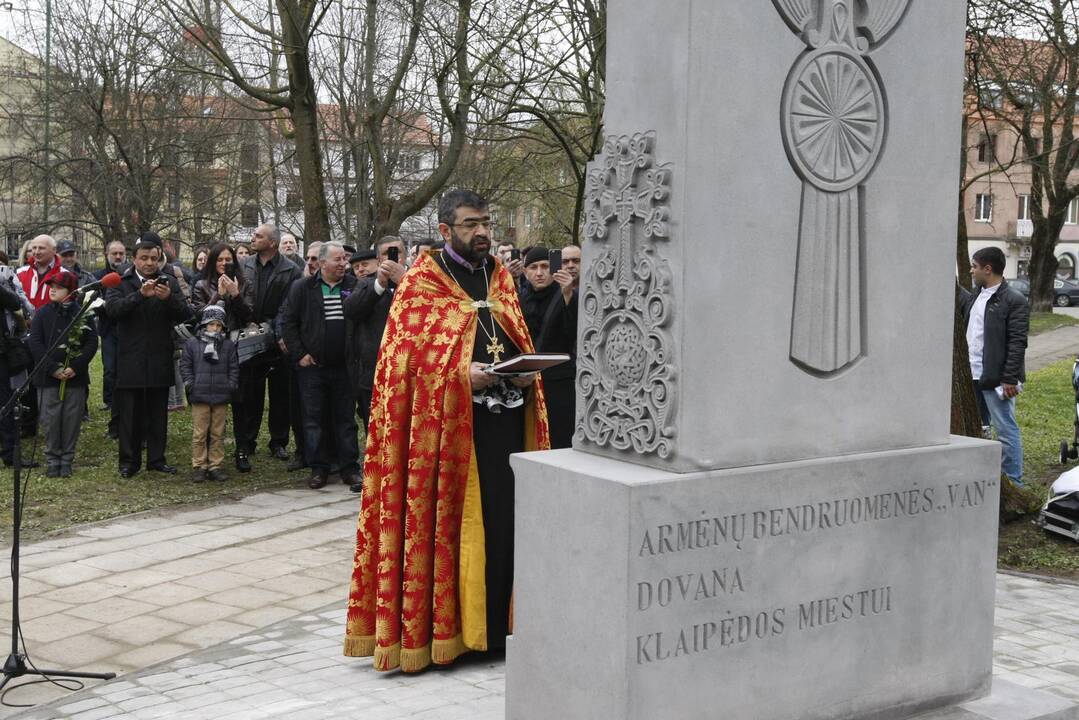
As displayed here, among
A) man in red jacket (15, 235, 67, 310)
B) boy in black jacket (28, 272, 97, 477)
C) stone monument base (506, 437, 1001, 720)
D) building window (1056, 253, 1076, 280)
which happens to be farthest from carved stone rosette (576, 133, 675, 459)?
building window (1056, 253, 1076, 280)

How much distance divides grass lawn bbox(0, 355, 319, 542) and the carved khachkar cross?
21.3ft

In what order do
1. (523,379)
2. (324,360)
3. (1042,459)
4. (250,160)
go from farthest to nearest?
(250,160) → (1042,459) → (324,360) → (523,379)

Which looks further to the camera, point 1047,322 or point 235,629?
point 1047,322

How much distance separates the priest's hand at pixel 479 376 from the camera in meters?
5.64

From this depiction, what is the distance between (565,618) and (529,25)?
1237cm

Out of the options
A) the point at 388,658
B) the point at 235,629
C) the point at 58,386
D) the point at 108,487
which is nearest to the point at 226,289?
the point at 58,386

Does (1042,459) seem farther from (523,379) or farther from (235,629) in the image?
(235,629)

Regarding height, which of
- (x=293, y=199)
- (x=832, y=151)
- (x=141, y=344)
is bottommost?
(x=141, y=344)

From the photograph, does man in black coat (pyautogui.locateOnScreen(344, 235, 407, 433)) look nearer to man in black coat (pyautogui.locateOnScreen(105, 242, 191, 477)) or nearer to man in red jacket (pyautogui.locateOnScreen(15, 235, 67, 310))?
man in black coat (pyautogui.locateOnScreen(105, 242, 191, 477))

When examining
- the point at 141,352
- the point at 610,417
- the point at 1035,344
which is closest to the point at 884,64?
the point at 610,417

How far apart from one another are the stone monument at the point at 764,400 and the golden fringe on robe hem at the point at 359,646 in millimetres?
1553

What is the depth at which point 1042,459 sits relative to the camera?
11.7 m

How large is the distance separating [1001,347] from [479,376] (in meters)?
6.05

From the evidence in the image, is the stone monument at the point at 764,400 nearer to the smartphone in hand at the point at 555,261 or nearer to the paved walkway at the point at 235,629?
the paved walkway at the point at 235,629
